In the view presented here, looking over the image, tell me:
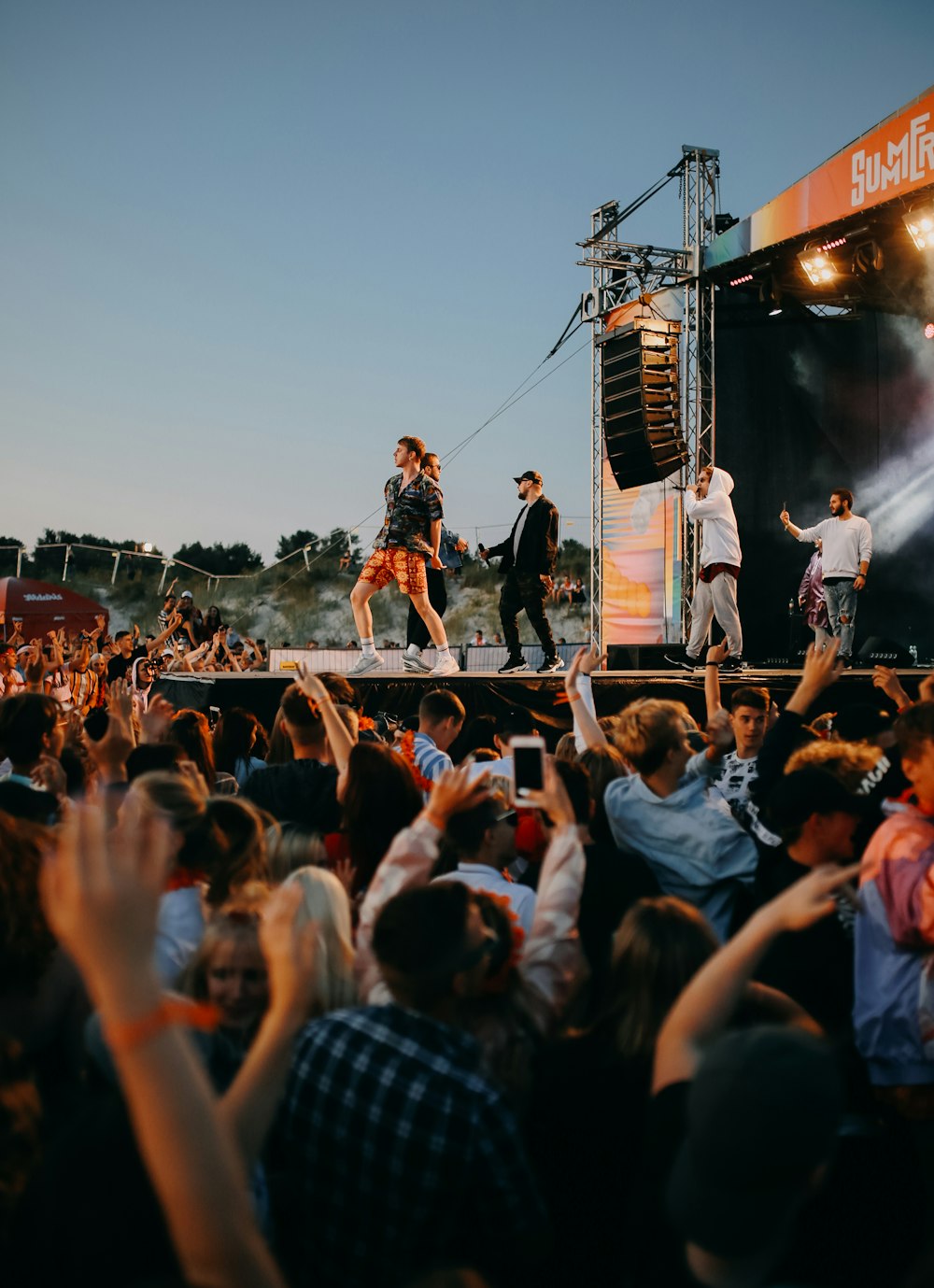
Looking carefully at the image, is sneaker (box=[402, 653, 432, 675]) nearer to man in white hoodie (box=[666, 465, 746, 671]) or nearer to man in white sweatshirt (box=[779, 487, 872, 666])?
man in white hoodie (box=[666, 465, 746, 671])

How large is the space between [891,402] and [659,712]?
39.1 feet

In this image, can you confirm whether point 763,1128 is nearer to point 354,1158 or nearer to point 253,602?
point 354,1158

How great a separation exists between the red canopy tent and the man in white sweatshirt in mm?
14340

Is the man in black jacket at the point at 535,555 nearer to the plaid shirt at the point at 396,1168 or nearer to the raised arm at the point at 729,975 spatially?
the raised arm at the point at 729,975

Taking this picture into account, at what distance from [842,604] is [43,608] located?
15.6 meters

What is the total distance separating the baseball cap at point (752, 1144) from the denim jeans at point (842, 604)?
363 inches

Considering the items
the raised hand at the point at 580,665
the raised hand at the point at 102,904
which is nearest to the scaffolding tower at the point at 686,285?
the raised hand at the point at 580,665

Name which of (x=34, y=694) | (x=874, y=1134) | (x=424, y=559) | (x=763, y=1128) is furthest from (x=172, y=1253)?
(x=424, y=559)

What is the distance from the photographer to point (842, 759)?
319 centimetres

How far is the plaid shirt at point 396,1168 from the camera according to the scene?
143cm

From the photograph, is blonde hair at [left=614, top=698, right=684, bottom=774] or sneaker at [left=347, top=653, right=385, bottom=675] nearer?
blonde hair at [left=614, top=698, right=684, bottom=774]

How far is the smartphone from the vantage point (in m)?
2.57

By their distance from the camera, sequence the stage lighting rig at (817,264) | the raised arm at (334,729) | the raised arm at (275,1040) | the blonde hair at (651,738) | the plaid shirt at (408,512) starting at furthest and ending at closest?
the stage lighting rig at (817,264) < the plaid shirt at (408,512) < the raised arm at (334,729) < the blonde hair at (651,738) < the raised arm at (275,1040)

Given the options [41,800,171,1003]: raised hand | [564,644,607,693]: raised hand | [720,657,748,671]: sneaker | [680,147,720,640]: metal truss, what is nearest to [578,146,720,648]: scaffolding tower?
[680,147,720,640]: metal truss
